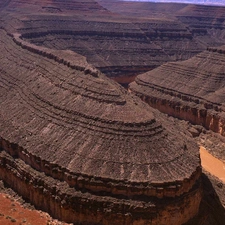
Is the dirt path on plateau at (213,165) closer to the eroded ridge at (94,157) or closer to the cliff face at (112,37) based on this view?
the eroded ridge at (94,157)

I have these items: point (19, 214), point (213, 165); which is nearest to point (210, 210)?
point (213, 165)

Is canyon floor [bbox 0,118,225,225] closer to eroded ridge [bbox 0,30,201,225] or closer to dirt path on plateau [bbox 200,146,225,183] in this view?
eroded ridge [bbox 0,30,201,225]

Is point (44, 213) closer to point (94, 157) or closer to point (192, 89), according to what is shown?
point (94, 157)

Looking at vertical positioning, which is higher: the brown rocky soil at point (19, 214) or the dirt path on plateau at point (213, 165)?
the brown rocky soil at point (19, 214)

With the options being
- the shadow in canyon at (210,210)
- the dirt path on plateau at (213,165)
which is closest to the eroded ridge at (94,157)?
the shadow in canyon at (210,210)

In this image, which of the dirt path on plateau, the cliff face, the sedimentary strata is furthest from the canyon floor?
the cliff face

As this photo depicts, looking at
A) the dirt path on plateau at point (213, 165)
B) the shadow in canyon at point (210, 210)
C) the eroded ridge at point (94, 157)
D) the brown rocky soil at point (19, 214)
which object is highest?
the eroded ridge at point (94, 157)
